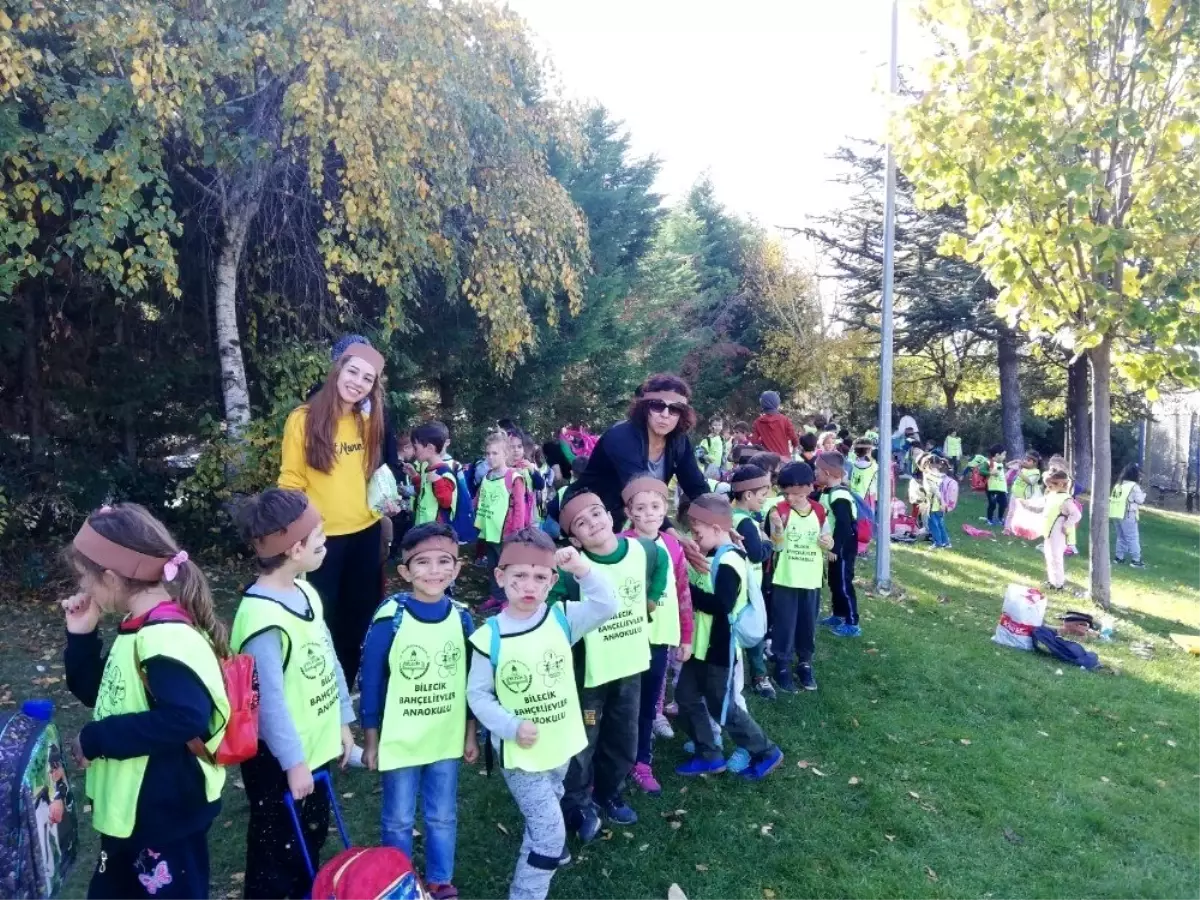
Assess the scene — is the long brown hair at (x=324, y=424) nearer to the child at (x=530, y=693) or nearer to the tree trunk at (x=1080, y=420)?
the child at (x=530, y=693)

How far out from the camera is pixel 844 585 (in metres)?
7.04

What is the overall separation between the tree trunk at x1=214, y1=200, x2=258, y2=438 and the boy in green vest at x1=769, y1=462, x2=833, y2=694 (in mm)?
4833

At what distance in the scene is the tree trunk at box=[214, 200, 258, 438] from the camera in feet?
24.0

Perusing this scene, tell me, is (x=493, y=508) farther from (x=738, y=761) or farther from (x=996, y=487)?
(x=996, y=487)

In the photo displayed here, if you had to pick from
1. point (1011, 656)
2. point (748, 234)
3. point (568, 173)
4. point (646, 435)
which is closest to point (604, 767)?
point (646, 435)

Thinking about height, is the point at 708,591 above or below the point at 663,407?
below

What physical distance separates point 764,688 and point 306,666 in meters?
3.67

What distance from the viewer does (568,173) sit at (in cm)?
1412

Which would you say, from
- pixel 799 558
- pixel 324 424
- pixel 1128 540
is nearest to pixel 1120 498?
pixel 1128 540

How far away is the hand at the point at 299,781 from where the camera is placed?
2.65m

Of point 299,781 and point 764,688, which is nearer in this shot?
point 299,781

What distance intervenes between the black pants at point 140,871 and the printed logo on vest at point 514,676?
1.11m

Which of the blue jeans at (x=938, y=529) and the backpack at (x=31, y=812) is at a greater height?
the backpack at (x=31, y=812)

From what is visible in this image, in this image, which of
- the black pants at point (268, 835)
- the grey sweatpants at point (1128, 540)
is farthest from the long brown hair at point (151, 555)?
the grey sweatpants at point (1128, 540)
